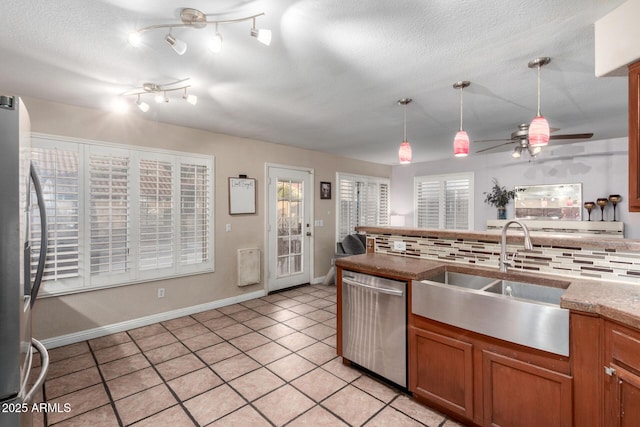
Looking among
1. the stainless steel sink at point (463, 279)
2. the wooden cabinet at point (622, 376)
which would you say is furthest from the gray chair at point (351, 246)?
the wooden cabinet at point (622, 376)

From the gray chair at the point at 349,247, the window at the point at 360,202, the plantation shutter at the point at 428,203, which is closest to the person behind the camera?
the gray chair at the point at 349,247

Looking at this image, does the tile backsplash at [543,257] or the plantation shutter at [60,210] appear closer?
the tile backsplash at [543,257]

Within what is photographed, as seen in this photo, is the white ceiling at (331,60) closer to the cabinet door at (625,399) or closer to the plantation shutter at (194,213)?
the plantation shutter at (194,213)

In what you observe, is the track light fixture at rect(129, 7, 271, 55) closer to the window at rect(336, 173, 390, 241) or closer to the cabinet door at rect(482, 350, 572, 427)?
the cabinet door at rect(482, 350, 572, 427)

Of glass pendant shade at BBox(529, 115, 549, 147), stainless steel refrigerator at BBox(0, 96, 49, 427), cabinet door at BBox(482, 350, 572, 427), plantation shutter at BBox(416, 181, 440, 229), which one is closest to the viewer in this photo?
stainless steel refrigerator at BBox(0, 96, 49, 427)

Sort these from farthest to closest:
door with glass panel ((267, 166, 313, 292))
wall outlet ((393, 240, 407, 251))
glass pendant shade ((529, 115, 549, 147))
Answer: door with glass panel ((267, 166, 313, 292)) < wall outlet ((393, 240, 407, 251)) < glass pendant shade ((529, 115, 549, 147))

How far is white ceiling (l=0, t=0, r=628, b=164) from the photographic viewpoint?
160 cm

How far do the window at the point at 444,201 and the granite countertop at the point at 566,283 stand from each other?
3902mm

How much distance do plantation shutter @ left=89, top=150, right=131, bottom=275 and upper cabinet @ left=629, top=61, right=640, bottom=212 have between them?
13.9 feet

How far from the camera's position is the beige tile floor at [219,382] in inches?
78.4

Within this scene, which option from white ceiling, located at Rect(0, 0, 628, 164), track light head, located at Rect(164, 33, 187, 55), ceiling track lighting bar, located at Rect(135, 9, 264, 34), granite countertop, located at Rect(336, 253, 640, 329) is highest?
white ceiling, located at Rect(0, 0, 628, 164)

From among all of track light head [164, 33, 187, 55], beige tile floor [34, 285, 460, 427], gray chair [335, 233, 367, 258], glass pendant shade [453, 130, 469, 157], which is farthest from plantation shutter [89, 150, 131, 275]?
glass pendant shade [453, 130, 469, 157]

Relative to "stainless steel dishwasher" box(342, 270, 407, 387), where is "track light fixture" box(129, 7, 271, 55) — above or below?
above

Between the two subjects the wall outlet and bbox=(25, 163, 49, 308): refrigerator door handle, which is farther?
the wall outlet
